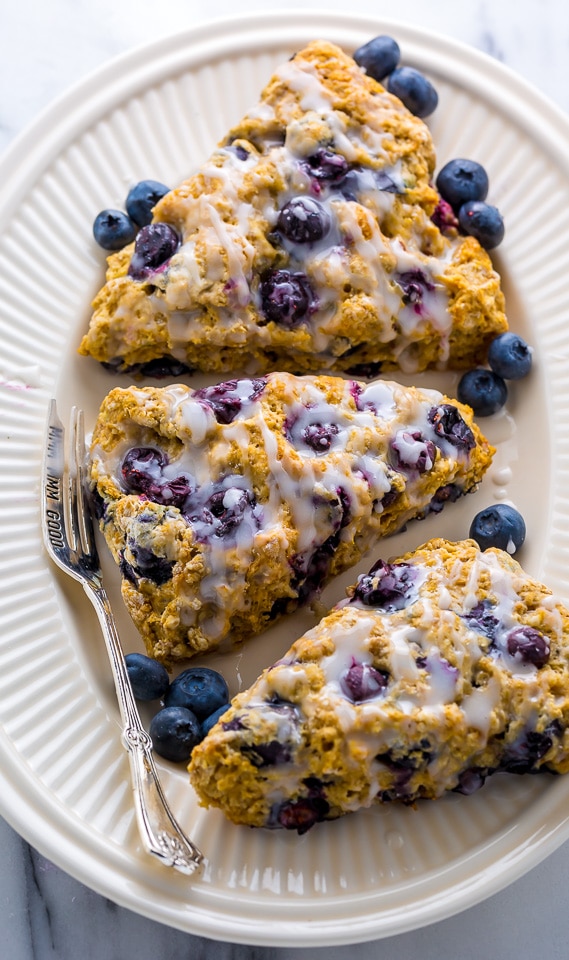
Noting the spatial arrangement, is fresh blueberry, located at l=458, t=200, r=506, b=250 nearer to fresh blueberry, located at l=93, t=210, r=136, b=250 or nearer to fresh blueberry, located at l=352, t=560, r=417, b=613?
fresh blueberry, located at l=93, t=210, r=136, b=250

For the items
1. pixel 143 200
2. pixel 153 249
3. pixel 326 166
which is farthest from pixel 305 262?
pixel 143 200

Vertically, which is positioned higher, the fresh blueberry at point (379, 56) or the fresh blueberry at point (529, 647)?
the fresh blueberry at point (379, 56)

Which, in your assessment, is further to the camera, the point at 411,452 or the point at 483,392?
the point at 483,392

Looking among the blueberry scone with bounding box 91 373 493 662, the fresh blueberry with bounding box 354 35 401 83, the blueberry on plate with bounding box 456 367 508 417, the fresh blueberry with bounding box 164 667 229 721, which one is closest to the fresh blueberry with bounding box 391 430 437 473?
the blueberry scone with bounding box 91 373 493 662

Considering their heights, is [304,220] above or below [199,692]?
above

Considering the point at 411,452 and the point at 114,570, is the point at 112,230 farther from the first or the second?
the point at 411,452

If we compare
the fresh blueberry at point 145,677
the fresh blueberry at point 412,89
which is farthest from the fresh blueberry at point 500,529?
the fresh blueberry at point 412,89

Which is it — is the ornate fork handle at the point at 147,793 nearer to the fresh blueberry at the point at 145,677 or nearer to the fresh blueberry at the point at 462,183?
the fresh blueberry at the point at 145,677
